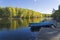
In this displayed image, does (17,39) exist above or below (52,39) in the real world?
below

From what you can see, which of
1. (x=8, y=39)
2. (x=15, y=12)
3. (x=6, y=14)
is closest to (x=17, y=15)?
(x=15, y=12)

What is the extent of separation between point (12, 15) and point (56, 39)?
15898 centimetres

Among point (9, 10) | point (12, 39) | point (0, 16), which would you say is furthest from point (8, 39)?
point (9, 10)

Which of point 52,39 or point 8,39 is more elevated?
point 52,39

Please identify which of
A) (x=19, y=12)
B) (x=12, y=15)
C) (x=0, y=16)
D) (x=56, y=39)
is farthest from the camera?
(x=19, y=12)

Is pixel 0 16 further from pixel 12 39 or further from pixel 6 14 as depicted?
pixel 12 39

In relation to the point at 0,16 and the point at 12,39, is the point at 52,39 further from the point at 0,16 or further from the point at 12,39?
the point at 0,16

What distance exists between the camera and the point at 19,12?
190 meters

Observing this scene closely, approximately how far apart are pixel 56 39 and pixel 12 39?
10665 millimetres

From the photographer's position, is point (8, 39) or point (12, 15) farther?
point (12, 15)

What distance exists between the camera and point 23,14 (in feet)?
627

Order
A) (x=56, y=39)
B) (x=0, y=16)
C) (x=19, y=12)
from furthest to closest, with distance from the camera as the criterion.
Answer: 1. (x=19, y=12)
2. (x=0, y=16)
3. (x=56, y=39)

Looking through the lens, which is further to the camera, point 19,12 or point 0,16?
point 19,12

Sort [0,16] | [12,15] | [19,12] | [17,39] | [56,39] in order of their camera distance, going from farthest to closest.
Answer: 1. [19,12]
2. [12,15]
3. [0,16]
4. [17,39]
5. [56,39]
